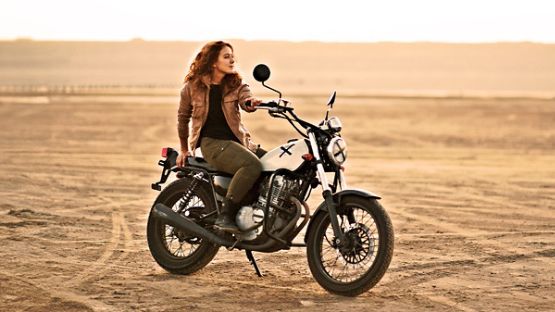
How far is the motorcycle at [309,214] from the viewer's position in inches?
326

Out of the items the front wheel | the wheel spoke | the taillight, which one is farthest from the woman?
the wheel spoke

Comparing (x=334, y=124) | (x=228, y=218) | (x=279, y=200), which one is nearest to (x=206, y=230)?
(x=228, y=218)

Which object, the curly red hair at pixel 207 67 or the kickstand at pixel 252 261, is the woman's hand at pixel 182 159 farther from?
the kickstand at pixel 252 261

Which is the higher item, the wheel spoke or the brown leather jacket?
the brown leather jacket

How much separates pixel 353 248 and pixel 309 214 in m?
0.46

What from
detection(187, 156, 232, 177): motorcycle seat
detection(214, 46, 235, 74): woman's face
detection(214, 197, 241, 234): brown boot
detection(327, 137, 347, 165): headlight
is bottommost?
detection(214, 197, 241, 234): brown boot

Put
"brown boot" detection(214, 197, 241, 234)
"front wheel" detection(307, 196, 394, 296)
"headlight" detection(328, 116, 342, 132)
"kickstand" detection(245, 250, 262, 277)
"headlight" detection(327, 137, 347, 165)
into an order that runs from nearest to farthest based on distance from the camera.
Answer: "front wheel" detection(307, 196, 394, 296)
"headlight" detection(327, 137, 347, 165)
"headlight" detection(328, 116, 342, 132)
"brown boot" detection(214, 197, 241, 234)
"kickstand" detection(245, 250, 262, 277)

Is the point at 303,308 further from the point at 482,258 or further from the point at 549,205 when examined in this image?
the point at 549,205

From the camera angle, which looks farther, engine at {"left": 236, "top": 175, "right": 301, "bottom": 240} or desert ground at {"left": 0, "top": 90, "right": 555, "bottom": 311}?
engine at {"left": 236, "top": 175, "right": 301, "bottom": 240}

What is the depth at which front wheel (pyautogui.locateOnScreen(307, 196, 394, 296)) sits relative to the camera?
8.13 metres

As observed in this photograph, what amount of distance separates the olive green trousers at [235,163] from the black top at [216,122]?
56 mm

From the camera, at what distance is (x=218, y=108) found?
8.95 m

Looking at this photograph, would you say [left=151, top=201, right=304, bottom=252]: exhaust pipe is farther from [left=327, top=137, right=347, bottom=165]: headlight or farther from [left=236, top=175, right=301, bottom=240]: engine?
[left=327, top=137, right=347, bottom=165]: headlight

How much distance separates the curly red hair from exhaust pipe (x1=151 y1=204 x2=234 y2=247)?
3.57ft
